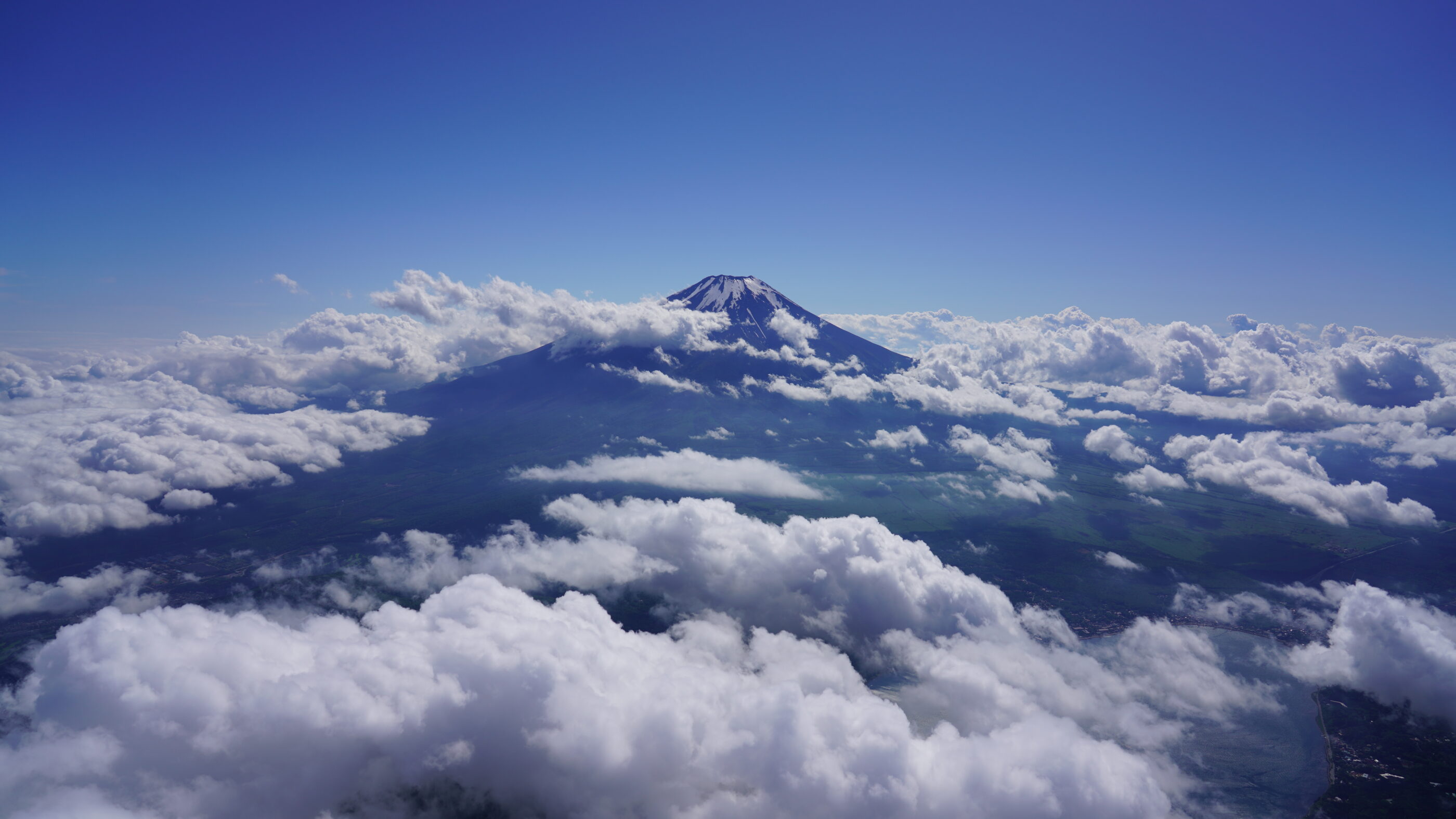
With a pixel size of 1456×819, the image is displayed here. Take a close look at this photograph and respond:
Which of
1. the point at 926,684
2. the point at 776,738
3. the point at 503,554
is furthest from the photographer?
the point at 503,554

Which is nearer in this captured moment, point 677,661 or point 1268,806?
point 1268,806

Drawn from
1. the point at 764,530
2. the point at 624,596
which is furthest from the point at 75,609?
the point at 764,530

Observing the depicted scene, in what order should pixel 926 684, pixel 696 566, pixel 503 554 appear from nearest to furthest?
pixel 926 684
pixel 696 566
pixel 503 554

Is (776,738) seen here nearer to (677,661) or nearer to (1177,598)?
(677,661)

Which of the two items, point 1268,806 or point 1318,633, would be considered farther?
point 1318,633

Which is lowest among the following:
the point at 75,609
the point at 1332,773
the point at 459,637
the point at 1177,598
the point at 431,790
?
the point at 75,609

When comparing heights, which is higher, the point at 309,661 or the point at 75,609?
the point at 309,661

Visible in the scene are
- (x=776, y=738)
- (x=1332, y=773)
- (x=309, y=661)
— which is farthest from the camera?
(x=1332, y=773)

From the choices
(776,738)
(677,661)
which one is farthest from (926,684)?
(776,738)

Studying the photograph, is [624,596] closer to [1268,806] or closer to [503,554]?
[503,554]
